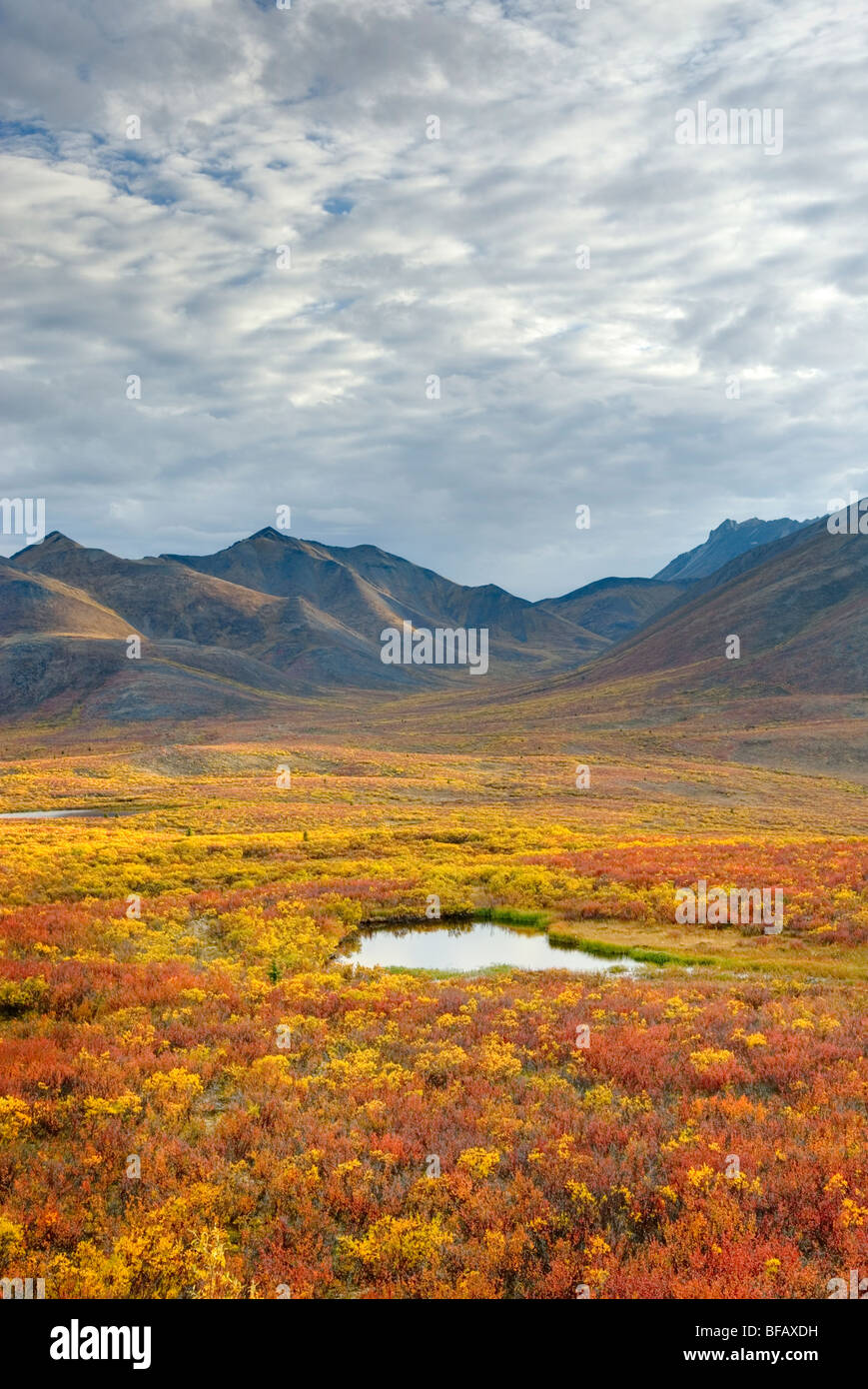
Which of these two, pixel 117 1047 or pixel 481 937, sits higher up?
pixel 117 1047

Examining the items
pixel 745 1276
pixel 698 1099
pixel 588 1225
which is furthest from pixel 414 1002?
pixel 745 1276

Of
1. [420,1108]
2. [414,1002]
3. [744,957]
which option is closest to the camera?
[420,1108]

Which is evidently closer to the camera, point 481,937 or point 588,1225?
point 588,1225

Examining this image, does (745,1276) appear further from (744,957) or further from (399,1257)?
(744,957)
